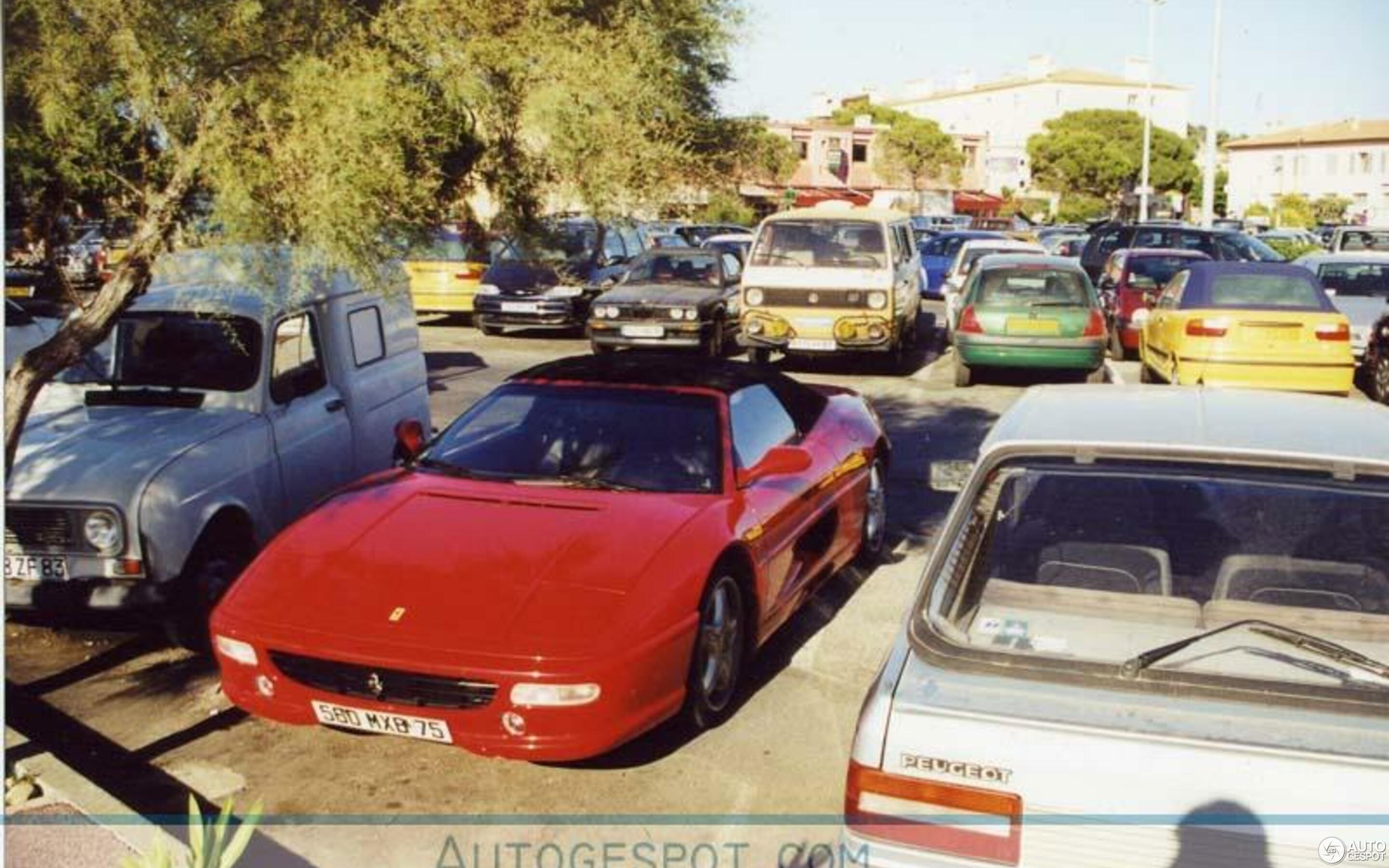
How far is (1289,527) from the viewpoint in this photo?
364 centimetres

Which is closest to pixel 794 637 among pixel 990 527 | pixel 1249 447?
pixel 990 527

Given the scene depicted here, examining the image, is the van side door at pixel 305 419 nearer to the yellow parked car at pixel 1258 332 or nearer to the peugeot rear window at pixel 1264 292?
the yellow parked car at pixel 1258 332

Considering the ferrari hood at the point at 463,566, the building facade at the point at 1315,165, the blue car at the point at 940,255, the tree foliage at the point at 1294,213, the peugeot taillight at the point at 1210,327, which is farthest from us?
the building facade at the point at 1315,165

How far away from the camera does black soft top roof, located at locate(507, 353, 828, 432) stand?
21.1ft

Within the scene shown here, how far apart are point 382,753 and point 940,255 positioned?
25016 millimetres

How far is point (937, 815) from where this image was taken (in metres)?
2.77

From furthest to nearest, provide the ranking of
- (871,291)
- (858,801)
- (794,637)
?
1. (871,291)
2. (794,637)
3. (858,801)

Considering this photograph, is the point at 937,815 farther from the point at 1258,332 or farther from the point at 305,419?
the point at 1258,332

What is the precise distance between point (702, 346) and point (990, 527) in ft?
46.4

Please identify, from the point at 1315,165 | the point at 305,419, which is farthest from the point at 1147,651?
the point at 1315,165

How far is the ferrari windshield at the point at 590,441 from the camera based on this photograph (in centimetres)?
583

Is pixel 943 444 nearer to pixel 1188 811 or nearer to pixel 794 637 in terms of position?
pixel 794 637

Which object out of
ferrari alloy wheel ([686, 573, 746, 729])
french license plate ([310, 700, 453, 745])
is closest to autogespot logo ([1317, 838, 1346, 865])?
ferrari alloy wheel ([686, 573, 746, 729])

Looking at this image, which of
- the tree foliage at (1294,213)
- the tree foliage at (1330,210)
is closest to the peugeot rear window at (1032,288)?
the tree foliage at (1294,213)
